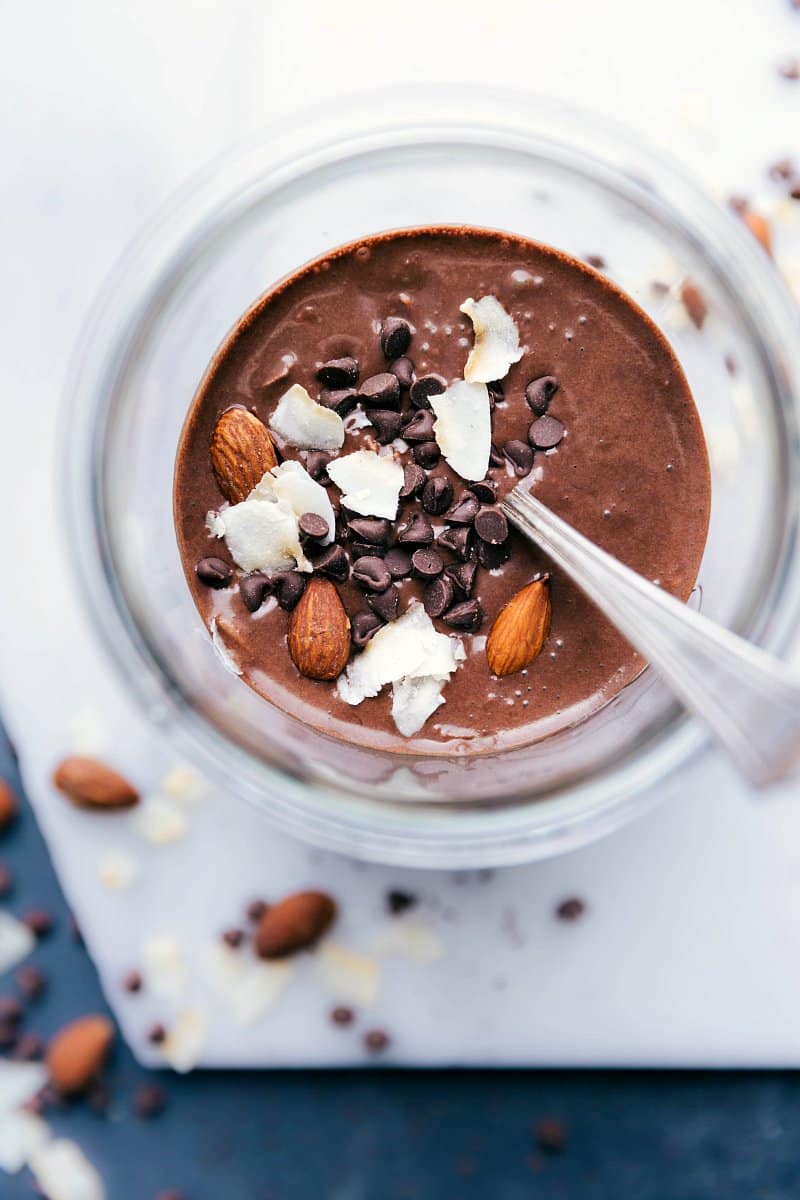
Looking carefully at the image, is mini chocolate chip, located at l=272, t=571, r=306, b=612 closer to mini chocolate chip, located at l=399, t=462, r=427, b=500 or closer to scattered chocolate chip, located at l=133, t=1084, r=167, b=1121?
mini chocolate chip, located at l=399, t=462, r=427, b=500

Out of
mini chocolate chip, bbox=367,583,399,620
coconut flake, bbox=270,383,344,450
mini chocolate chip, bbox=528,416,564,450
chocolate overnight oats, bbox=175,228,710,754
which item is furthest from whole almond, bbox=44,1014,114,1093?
mini chocolate chip, bbox=528,416,564,450

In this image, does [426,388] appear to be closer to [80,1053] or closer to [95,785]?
[95,785]

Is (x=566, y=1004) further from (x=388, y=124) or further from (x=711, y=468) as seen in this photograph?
(x=388, y=124)

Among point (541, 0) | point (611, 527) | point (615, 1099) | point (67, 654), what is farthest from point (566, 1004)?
point (541, 0)

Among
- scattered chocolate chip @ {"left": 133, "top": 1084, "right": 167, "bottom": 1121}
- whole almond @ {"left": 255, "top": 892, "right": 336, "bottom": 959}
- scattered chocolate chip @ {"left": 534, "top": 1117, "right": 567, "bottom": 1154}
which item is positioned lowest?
scattered chocolate chip @ {"left": 534, "top": 1117, "right": 567, "bottom": 1154}

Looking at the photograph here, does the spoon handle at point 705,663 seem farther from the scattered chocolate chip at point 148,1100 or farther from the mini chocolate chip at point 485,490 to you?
the scattered chocolate chip at point 148,1100

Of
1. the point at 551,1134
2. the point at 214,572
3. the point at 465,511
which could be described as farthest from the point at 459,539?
the point at 551,1134

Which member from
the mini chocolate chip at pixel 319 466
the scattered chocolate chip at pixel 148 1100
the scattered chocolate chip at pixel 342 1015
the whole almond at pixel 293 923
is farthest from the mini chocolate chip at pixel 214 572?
the scattered chocolate chip at pixel 148 1100

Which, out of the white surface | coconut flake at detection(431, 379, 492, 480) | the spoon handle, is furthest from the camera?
the white surface

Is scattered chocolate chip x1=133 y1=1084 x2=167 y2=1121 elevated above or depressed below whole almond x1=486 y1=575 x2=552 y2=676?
below
